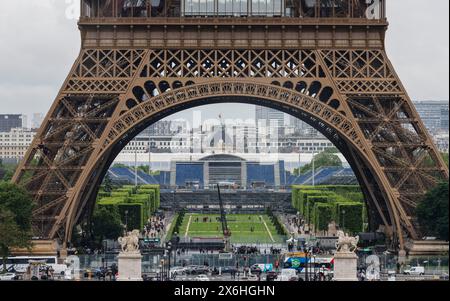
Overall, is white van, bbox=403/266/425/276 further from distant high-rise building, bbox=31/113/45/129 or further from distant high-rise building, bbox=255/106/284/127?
distant high-rise building, bbox=255/106/284/127

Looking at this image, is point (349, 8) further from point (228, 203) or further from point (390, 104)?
point (228, 203)

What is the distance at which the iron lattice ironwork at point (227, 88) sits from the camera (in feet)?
131

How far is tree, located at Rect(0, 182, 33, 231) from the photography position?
3919 cm

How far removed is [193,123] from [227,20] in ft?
347

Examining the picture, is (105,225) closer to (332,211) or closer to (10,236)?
(10,236)

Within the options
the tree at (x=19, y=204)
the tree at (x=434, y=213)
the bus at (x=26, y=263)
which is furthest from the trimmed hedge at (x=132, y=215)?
the tree at (x=434, y=213)

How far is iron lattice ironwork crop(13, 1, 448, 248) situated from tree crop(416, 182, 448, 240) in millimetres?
843

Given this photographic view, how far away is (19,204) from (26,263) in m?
2.16

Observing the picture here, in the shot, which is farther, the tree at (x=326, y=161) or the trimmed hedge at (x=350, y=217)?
the tree at (x=326, y=161)

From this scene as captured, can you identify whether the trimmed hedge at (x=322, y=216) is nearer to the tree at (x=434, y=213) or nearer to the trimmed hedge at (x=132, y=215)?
the trimmed hedge at (x=132, y=215)

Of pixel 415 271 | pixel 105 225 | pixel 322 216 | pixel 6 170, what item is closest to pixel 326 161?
pixel 322 216

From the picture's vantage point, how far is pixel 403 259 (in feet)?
128

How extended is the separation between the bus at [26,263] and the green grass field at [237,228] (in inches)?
643

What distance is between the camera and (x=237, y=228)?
222 feet
